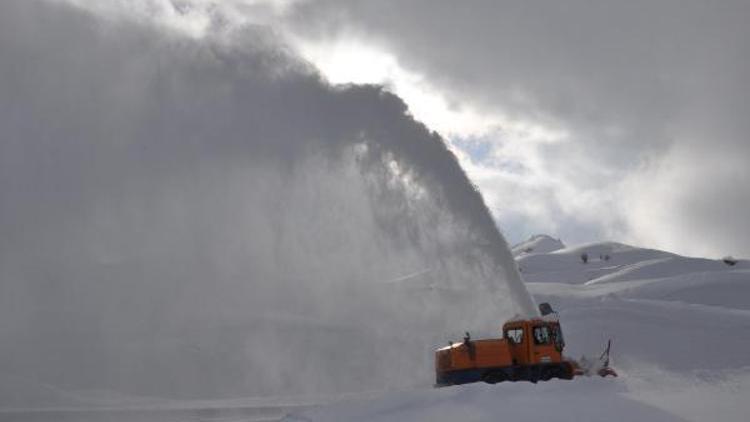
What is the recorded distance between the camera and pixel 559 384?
1623cm

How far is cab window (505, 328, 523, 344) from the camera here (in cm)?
1998

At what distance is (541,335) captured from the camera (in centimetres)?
1991

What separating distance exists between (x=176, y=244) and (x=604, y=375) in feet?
79.2

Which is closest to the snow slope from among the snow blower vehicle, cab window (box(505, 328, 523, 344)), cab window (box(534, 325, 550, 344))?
the snow blower vehicle

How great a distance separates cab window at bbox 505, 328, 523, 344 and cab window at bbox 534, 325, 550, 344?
417 millimetres

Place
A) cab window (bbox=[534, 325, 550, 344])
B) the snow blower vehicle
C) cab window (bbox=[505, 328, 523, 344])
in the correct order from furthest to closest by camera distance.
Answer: cab window (bbox=[505, 328, 523, 344]) < cab window (bbox=[534, 325, 550, 344]) < the snow blower vehicle

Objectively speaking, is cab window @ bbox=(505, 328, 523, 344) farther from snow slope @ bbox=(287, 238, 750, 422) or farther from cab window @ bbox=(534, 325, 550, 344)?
snow slope @ bbox=(287, 238, 750, 422)

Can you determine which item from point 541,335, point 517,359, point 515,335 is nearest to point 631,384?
point 541,335

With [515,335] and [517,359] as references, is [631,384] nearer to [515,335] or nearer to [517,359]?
[517,359]

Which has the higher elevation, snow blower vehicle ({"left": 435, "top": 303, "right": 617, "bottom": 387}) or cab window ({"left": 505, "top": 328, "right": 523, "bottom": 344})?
cab window ({"left": 505, "top": 328, "right": 523, "bottom": 344})

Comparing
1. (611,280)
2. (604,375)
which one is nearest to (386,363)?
(604,375)

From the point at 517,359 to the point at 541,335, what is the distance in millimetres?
964

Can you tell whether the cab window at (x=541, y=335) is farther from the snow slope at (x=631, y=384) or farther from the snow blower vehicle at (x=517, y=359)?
the snow slope at (x=631, y=384)

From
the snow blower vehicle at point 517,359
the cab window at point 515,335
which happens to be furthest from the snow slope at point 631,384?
the cab window at point 515,335
